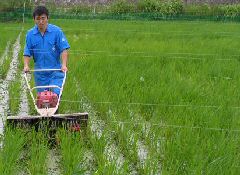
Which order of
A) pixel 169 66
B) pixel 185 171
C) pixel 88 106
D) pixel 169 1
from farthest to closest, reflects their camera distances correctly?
pixel 169 1, pixel 169 66, pixel 88 106, pixel 185 171

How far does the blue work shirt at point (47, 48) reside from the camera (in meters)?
3.94

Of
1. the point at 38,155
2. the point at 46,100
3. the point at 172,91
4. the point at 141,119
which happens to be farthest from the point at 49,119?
the point at 172,91

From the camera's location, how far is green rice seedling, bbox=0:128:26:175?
2.73 metres

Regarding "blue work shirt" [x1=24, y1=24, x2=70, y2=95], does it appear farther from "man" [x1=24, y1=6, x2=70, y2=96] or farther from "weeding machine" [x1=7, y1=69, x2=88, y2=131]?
"weeding machine" [x1=7, y1=69, x2=88, y2=131]

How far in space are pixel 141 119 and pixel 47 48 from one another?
1064 mm

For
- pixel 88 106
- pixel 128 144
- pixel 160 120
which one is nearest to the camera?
pixel 128 144

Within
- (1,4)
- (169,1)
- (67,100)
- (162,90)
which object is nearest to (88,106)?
(67,100)

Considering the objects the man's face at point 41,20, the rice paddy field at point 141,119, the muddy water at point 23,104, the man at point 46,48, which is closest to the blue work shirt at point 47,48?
the man at point 46,48

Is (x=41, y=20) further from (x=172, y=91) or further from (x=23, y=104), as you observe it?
(x=172, y=91)

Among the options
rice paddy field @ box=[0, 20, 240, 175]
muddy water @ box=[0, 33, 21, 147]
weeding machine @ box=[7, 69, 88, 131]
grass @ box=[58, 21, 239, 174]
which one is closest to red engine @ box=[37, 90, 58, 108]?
weeding machine @ box=[7, 69, 88, 131]

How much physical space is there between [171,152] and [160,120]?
942 millimetres

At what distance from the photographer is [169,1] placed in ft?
74.0

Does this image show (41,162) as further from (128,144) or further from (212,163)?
(212,163)

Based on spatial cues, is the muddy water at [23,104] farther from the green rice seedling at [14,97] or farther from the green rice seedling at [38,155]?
the green rice seedling at [38,155]
